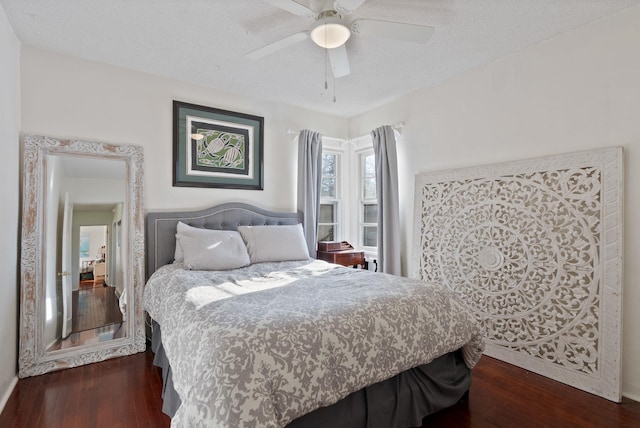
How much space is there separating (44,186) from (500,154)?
3818mm

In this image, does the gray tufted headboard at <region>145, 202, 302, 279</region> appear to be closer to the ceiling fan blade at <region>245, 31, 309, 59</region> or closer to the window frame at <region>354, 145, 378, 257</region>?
the window frame at <region>354, 145, 378, 257</region>

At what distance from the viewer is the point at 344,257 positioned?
395 centimetres

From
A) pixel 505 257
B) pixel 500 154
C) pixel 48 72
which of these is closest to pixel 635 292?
pixel 505 257

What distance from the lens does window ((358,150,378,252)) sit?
4.34 metres

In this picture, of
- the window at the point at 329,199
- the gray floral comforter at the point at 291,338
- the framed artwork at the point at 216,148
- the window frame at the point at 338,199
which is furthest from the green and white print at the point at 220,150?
the gray floral comforter at the point at 291,338

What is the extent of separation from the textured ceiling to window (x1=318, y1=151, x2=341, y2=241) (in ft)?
4.29

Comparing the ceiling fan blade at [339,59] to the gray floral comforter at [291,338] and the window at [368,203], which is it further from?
the window at [368,203]

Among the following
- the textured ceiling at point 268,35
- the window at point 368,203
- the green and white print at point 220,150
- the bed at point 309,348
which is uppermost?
the textured ceiling at point 268,35

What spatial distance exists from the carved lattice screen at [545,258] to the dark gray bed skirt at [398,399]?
2.85 ft

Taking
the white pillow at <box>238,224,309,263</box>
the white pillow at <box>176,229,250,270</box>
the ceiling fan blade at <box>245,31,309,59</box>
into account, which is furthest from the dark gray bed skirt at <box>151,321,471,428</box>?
the ceiling fan blade at <box>245,31,309,59</box>

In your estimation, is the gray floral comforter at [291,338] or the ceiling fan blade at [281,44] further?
the ceiling fan blade at [281,44]

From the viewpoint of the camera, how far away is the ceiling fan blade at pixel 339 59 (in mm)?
2314

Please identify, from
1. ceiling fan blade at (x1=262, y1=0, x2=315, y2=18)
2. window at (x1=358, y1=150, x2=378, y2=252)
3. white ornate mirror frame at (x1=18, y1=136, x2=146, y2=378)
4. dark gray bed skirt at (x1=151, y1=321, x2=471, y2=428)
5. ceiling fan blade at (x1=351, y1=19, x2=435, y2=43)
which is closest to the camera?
dark gray bed skirt at (x1=151, y1=321, x2=471, y2=428)

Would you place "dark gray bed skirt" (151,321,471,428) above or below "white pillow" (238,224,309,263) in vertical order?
below
